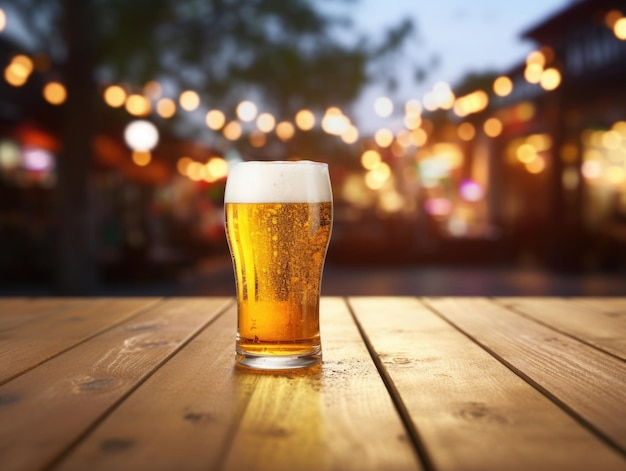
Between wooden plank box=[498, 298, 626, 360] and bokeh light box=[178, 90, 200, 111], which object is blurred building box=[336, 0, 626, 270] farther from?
wooden plank box=[498, 298, 626, 360]

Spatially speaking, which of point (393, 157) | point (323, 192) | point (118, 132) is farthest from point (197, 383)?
point (393, 157)

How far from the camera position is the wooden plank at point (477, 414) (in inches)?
27.8

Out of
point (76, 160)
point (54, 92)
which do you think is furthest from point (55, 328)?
point (54, 92)

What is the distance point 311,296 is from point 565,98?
1277 cm

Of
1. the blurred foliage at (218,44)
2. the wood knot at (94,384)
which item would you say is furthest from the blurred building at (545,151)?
the wood knot at (94,384)

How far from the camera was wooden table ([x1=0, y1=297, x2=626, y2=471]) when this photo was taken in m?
0.72

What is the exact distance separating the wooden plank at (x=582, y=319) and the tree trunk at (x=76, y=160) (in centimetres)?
621

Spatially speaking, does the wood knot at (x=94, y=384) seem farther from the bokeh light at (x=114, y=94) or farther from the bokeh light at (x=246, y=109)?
the bokeh light at (x=246, y=109)

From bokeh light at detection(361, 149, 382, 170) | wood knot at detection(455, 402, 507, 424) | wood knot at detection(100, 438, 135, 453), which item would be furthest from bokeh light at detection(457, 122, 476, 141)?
wood knot at detection(100, 438, 135, 453)

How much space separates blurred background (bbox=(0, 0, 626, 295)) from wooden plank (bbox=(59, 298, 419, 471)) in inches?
260

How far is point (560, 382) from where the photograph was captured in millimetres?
1047

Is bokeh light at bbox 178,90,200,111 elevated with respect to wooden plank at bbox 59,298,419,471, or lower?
elevated

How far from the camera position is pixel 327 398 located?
952mm

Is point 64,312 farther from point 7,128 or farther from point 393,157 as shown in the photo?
point 393,157
